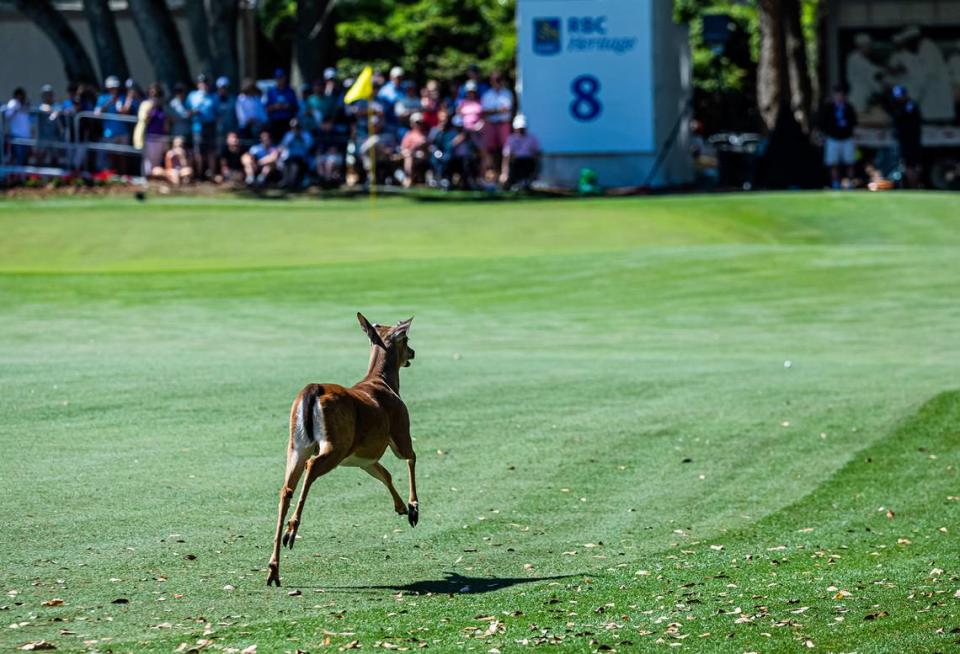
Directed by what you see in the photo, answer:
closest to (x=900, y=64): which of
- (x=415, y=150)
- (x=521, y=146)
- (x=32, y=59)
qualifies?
(x=521, y=146)

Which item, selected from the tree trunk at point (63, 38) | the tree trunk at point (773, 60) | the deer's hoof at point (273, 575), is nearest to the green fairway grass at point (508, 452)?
the deer's hoof at point (273, 575)

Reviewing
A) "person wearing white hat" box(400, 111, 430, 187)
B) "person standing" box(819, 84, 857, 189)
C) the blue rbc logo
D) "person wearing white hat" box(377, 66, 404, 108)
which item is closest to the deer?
"person wearing white hat" box(400, 111, 430, 187)

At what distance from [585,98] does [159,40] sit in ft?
34.1

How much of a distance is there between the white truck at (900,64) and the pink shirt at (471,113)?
39.2 ft

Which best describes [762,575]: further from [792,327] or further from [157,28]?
[157,28]

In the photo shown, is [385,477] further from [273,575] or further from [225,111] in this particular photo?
[225,111]

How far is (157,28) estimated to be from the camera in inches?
1590

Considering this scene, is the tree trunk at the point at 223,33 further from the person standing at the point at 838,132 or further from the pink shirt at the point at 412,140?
the person standing at the point at 838,132

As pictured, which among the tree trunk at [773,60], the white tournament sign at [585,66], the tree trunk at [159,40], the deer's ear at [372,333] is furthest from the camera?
the tree trunk at [773,60]

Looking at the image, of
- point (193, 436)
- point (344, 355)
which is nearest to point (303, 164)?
point (344, 355)

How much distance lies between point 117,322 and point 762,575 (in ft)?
47.2

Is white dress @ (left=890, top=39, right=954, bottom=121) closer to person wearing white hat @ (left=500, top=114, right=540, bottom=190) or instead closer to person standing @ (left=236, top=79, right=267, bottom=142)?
person wearing white hat @ (left=500, top=114, right=540, bottom=190)

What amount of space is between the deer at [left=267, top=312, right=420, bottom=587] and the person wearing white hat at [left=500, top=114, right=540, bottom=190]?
89.2ft

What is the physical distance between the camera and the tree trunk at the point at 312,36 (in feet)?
143
